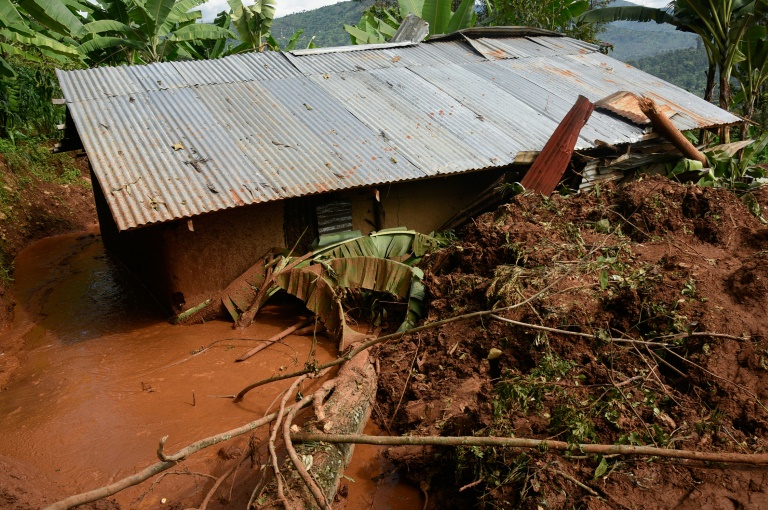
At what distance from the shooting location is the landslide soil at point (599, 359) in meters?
3.96

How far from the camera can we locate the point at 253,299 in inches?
298

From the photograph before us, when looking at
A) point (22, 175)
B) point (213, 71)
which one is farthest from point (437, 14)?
point (22, 175)

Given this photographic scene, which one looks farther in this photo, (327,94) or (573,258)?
(327,94)

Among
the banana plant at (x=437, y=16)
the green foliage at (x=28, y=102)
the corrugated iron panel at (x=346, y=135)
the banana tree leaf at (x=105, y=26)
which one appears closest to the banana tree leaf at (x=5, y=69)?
the green foliage at (x=28, y=102)

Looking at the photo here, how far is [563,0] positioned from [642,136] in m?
7.24

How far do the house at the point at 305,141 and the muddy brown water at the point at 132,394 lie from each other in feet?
2.45

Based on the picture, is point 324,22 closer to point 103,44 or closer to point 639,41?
point 639,41

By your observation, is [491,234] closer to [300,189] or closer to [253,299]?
[300,189]

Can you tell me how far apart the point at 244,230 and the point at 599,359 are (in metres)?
4.80

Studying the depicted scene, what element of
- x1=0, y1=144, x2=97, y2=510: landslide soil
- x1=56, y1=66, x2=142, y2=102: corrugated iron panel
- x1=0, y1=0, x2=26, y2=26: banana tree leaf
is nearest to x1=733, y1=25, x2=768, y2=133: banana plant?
x1=56, y1=66, x2=142, y2=102: corrugated iron panel

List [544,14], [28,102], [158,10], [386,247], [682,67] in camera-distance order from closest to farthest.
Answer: [386,247], [158,10], [28,102], [544,14], [682,67]

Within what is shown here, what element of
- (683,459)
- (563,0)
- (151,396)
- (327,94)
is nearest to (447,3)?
(563,0)

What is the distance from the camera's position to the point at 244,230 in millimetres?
7711

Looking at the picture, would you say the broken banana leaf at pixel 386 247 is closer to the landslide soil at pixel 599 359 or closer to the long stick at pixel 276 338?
the landslide soil at pixel 599 359
